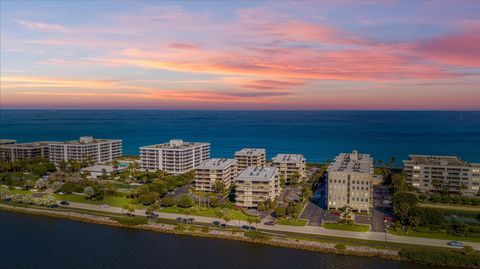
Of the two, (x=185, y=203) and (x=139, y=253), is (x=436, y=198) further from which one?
(x=139, y=253)

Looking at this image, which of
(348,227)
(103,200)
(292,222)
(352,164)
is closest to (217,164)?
(103,200)

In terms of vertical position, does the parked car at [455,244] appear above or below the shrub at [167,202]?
below

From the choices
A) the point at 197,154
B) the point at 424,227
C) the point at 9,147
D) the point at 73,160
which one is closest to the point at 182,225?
the point at 424,227

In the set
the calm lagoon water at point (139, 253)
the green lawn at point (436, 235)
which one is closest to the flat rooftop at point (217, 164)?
the calm lagoon water at point (139, 253)

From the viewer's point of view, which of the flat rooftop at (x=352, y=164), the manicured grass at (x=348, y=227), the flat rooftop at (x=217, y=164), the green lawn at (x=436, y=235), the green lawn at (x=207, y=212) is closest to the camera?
the green lawn at (x=436, y=235)

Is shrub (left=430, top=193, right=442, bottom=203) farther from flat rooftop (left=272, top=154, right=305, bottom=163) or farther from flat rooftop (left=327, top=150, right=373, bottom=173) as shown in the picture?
flat rooftop (left=272, top=154, right=305, bottom=163)

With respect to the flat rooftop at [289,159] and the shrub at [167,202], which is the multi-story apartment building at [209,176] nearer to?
the shrub at [167,202]
